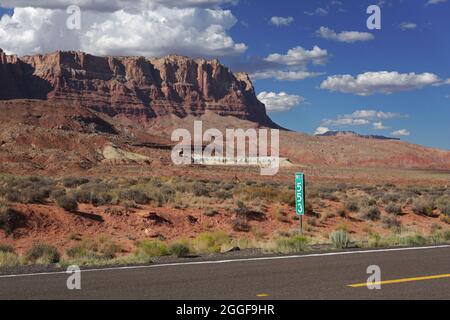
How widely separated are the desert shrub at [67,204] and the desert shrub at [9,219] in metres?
2.05

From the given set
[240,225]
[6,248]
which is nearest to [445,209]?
[240,225]

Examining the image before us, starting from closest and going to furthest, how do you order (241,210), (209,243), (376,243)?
(376,243) < (209,243) < (241,210)

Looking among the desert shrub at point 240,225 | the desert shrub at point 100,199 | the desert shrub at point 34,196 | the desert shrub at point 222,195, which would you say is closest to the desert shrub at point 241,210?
the desert shrub at point 240,225

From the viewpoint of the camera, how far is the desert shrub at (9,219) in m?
19.6

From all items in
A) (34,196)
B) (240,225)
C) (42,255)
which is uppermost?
(34,196)

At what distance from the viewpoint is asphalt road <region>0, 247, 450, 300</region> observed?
25.1 feet

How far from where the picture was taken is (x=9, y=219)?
19938 mm

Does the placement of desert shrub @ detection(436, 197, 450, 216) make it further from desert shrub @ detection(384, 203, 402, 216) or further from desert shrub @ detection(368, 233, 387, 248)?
desert shrub @ detection(368, 233, 387, 248)

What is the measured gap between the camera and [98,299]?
7441 millimetres

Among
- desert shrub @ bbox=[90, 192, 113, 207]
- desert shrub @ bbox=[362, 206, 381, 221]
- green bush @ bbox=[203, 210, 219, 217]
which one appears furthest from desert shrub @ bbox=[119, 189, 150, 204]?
desert shrub @ bbox=[362, 206, 381, 221]

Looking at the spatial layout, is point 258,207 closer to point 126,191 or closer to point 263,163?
point 126,191

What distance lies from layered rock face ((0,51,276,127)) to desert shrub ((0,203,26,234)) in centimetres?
11760

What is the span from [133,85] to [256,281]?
512 ft

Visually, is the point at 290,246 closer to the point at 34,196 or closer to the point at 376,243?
the point at 376,243
